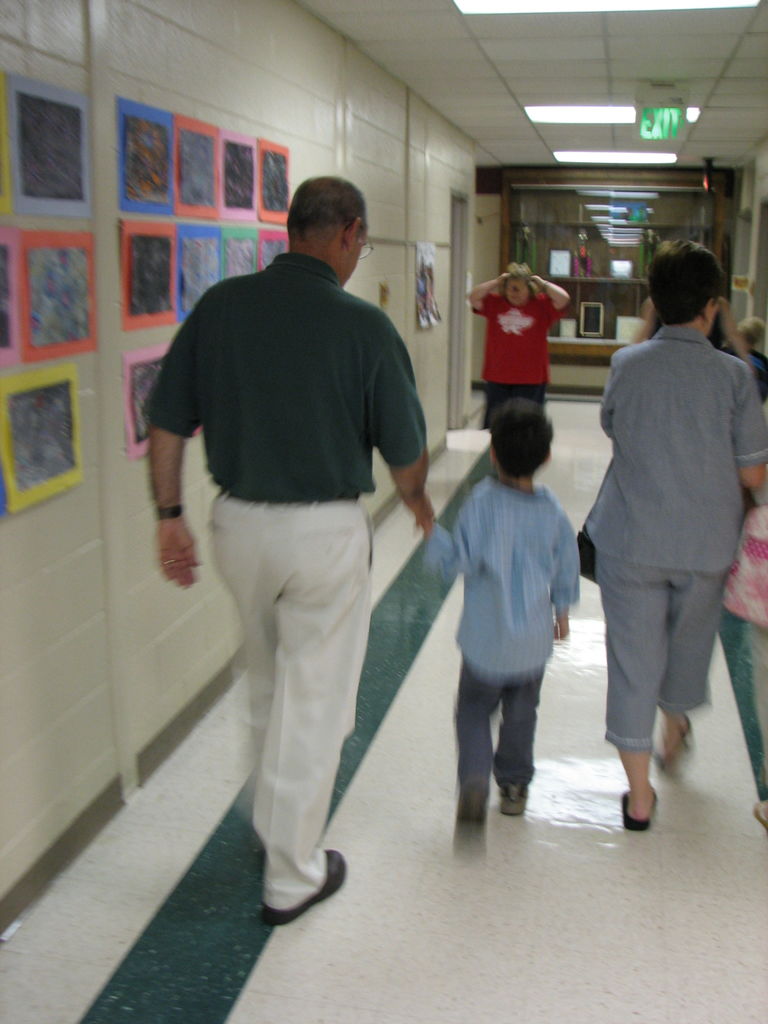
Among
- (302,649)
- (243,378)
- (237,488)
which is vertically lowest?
(302,649)

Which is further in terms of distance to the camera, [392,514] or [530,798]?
[392,514]

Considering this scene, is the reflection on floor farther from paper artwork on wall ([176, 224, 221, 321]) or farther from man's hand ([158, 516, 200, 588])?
paper artwork on wall ([176, 224, 221, 321])

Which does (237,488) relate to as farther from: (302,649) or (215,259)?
(215,259)

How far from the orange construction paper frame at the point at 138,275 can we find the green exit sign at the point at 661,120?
3.83 m

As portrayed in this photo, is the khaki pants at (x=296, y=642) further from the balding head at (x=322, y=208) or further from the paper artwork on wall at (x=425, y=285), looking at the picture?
the paper artwork on wall at (x=425, y=285)

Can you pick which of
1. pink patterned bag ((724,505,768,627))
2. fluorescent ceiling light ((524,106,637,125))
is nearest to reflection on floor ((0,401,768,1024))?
pink patterned bag ((724,505,768,627))

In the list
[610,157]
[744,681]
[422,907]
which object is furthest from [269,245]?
[610,157]

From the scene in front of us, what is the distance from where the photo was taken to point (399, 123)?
6.02 m

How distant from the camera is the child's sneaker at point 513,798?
271cm

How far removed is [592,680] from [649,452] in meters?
1.45

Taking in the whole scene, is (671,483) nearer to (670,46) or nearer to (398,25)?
(398,25)

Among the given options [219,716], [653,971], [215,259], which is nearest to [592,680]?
[219,716]

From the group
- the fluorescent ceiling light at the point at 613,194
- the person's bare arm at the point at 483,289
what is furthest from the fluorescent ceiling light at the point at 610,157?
the person's bare arm at the point at 483,289

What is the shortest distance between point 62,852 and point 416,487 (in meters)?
1.21
